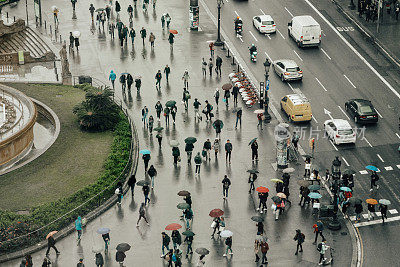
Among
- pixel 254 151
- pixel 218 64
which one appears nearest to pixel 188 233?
pixel 254 151

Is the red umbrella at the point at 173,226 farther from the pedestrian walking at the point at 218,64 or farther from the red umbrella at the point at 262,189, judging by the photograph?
the pedestrian walking at the point at 218,64

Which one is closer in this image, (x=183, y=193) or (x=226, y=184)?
(x=183, y=193)

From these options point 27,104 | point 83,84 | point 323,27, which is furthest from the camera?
point 323,27

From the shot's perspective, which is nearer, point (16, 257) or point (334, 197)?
point (16, 257)

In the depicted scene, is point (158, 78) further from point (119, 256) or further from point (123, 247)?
point (119, 256)

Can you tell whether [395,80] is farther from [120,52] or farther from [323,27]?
[120,52]

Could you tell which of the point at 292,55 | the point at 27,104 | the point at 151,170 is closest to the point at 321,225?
the point at 151,170

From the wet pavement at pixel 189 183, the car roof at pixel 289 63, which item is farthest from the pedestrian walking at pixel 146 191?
the car roof at pixel 289 63
